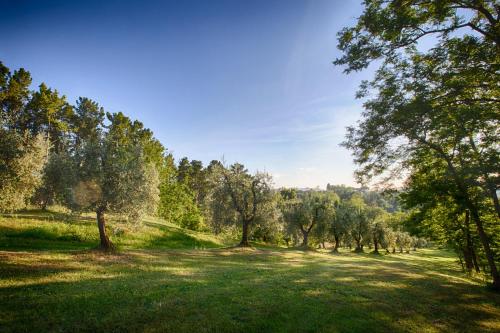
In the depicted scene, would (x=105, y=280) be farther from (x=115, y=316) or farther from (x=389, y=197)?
(x=389, y=197)

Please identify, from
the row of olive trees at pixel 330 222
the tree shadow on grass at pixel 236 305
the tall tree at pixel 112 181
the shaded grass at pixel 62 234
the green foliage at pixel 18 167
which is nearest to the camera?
Result: the tree shadow on grass at pixel 236 305

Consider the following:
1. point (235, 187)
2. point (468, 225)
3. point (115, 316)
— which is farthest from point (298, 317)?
point (235, 187)

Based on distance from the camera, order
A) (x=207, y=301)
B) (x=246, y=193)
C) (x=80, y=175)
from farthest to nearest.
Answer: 1. (x=246, y=193)
2. (x=80, y=175)
3. (x=207, y=301)

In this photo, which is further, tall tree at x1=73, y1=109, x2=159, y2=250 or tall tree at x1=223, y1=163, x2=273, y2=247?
tall tree at x1=223, y1=163, x2=273, y2=247

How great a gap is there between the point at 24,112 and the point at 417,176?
7315cm

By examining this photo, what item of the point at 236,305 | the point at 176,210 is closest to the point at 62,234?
the point at 236,305

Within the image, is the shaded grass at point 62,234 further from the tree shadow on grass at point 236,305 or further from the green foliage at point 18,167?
the tree shadow on grass at point 236,305

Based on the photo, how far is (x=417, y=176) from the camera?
2173 centimetres

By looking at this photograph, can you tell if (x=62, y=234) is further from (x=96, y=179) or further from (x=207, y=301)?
(x=207, y=301)

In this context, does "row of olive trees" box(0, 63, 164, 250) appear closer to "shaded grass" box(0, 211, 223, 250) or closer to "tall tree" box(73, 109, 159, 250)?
"tall tree" box(73, 109, 159, 250)

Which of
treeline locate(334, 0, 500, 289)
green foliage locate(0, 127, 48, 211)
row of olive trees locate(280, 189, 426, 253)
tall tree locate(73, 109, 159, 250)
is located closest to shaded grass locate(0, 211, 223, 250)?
tall tree locate(73, 109, 159, 250)

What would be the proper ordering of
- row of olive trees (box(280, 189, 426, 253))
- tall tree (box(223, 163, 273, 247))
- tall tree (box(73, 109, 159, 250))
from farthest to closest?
row of olive trees (box(280, 189, 426, 253)), tall tree (box(223, 163, 273, 247)), tall tree (box(73, 109, 159, 250))

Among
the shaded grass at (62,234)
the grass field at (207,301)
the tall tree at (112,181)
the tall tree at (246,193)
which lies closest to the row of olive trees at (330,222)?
the tall tree at (246,193)

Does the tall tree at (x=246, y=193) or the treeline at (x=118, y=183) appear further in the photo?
the tall tree at (x=246, y=193)
